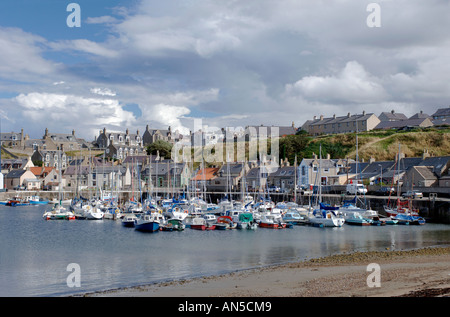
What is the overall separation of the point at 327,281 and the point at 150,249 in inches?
689

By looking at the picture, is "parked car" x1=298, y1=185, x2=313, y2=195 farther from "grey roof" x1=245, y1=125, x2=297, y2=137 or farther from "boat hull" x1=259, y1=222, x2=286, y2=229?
"grey roof" x1=245, y1=125, x2=297, y2=137

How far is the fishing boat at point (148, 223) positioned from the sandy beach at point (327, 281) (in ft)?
71.3

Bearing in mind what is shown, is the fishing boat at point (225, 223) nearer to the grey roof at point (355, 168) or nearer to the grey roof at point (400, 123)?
the grey roof at point (355, 168)

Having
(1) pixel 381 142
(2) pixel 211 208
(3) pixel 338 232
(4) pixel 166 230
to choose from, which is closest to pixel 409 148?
(1) pixel 381 142

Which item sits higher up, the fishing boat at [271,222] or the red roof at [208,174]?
the red roof at [208,174]

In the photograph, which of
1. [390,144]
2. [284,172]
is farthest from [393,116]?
[284,172]

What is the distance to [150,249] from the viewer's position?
35.6 metres

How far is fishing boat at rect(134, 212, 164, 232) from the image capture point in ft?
153

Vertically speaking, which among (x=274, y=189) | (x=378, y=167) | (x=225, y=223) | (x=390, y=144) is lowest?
(x=225, y=223)

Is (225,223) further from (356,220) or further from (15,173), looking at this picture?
(15,173)

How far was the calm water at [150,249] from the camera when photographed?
25.4m

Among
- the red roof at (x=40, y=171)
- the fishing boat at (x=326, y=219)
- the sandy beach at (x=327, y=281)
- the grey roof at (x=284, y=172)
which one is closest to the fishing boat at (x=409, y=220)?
the fishing boat at (x=326, y=219)
